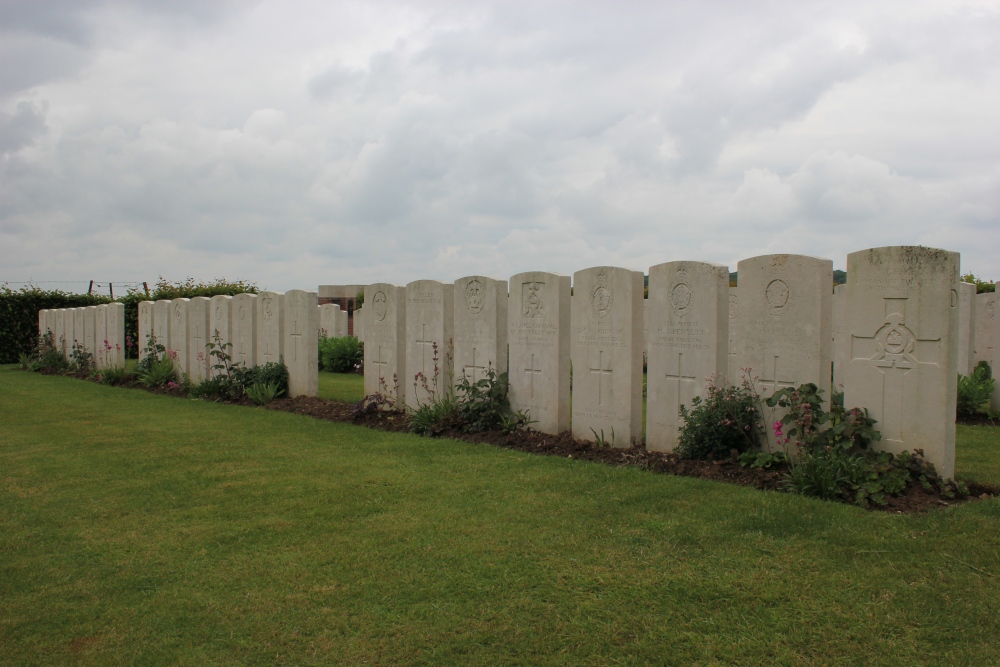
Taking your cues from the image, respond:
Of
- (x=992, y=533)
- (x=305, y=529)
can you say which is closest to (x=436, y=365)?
(x=305, y=529)

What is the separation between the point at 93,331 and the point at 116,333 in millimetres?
1693

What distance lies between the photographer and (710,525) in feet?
15.3

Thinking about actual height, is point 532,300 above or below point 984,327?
above

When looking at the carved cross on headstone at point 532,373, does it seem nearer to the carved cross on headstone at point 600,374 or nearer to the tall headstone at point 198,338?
the carved cross on headstone at point 600,374

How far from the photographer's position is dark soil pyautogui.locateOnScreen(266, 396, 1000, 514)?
5228 mm

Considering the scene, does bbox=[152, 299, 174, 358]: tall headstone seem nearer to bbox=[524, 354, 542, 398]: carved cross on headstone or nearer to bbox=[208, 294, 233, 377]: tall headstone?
bbox=[208, 294, 233, 377]: tall headstone

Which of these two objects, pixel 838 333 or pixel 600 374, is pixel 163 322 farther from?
pixel 838 333

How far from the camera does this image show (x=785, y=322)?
621 centimetres

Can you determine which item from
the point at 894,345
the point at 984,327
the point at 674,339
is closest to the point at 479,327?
the point at 674,339

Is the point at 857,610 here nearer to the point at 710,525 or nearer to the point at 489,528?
the point at 710,525

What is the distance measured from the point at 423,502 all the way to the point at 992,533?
12.2ft

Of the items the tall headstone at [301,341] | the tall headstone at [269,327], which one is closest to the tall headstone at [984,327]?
the tall headstone at [301,341]

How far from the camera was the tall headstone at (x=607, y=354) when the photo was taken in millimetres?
7238

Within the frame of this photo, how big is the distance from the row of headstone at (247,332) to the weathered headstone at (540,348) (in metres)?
4.23
